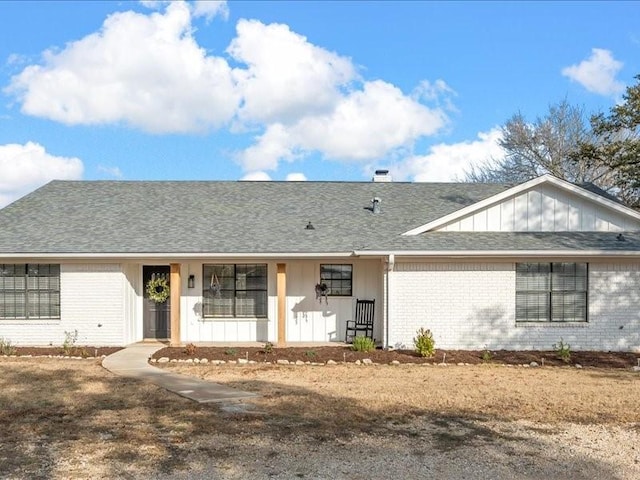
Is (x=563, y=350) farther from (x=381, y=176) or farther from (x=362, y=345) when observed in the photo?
(x=381, y=176)

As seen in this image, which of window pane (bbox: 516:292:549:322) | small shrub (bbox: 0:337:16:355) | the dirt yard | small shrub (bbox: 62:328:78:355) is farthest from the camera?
small shrub (bbox: 62:328:78:355)

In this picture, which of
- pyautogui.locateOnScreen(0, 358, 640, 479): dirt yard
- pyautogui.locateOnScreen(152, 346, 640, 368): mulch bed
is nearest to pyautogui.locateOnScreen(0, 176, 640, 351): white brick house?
pyautogui.locateOnScreen(152, 346, 640, 368): mulch bed

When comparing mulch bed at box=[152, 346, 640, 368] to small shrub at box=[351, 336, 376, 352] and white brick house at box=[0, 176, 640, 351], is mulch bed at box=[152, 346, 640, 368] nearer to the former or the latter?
small shrub at box=[351, 336, 376, 352]

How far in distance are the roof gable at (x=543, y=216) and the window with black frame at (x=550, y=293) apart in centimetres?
109

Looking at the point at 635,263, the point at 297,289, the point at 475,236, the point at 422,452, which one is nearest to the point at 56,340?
the point at 297,289

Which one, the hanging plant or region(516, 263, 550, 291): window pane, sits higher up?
region(516, 263, 550, 291): window pane

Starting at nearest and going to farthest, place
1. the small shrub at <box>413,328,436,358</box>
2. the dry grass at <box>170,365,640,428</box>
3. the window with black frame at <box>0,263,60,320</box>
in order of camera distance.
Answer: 1. the dry grass at <box>170,365,640,428</box>
2. the small shrub at <box>413,328,436,358</box>
3. the window with black frame at <box>0,263,60,320</box>

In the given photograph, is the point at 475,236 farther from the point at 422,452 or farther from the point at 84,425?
the point at 84,425

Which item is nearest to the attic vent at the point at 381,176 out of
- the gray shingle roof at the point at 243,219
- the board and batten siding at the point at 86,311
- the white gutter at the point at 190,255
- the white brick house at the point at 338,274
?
the gray shingle roof at the point at 243,219

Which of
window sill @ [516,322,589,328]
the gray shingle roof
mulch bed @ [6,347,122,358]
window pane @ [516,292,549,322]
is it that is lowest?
mulch bed @ [6,347,122,358]

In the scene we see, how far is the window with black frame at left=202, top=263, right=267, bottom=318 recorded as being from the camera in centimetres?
1748

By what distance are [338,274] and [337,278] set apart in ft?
0.36

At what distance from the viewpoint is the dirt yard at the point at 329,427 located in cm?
674

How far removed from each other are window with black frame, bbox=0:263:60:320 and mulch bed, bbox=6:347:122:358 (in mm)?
928
